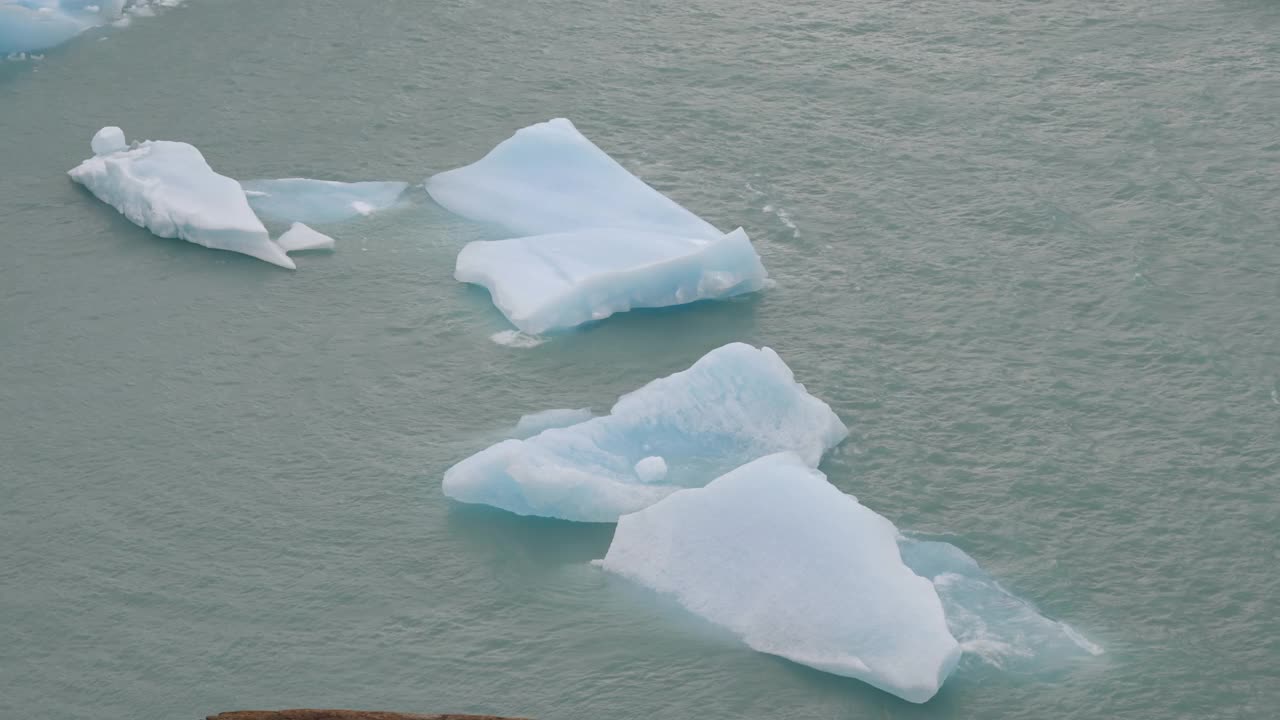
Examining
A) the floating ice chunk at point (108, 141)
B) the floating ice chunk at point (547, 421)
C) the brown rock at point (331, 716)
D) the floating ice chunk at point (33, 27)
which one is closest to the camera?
the brown rock at point (331, 716)

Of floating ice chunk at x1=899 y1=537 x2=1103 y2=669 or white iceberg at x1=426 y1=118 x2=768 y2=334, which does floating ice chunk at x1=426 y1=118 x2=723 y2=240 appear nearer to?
white iceberg at x1=426 y1=118 x2=768 y2=334

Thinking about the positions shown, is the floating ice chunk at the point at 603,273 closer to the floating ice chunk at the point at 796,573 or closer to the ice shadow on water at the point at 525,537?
the ice shadow on water at the point at 525,537

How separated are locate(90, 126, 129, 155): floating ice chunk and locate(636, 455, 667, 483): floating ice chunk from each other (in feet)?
16.9

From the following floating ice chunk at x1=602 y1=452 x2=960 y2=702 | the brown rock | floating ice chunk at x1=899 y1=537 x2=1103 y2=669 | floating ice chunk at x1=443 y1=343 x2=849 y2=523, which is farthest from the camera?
floating ice chunk at x1=443 y1=343 x2=849 y2=523

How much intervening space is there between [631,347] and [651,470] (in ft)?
5.00

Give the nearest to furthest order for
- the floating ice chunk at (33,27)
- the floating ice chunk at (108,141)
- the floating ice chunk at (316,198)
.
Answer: the floating ice chunk at (316,198)
the floating ice chunk at (108,141)
the floating ice chunk at (33,27)

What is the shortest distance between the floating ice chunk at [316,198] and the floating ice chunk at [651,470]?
143 inches

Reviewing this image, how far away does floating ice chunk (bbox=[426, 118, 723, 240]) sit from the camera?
10.8 m

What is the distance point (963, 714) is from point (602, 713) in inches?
59.0

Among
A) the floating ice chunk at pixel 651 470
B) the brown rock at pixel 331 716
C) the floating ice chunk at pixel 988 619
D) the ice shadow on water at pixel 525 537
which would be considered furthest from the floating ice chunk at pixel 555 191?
the brown rock at pixel 331 716

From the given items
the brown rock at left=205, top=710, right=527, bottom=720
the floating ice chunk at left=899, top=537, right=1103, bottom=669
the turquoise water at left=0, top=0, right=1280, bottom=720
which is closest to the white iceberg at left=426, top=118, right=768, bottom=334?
the turquoise water at left=0, top=0, right=1280, bottom=720

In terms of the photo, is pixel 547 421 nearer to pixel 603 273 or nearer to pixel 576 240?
pixel 603 273

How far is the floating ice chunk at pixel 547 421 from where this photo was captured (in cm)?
909

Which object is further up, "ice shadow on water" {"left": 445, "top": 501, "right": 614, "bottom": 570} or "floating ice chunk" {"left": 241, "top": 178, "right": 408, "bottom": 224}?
"floating ice chunk" {"left": 241, "top": 178, "right": 408, "bottom": 224}
